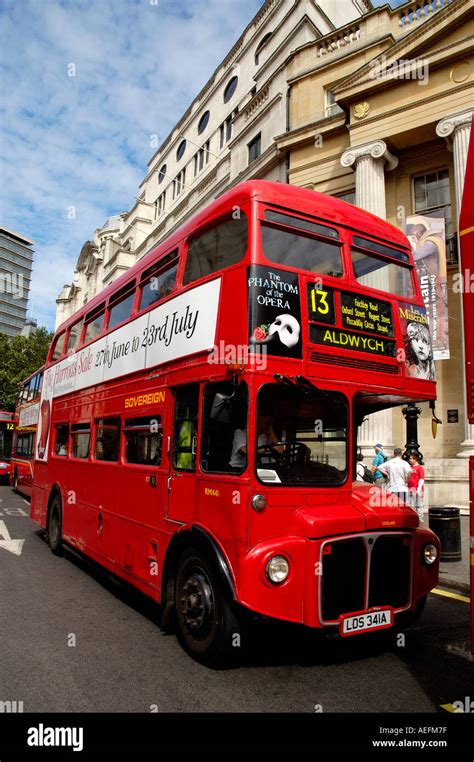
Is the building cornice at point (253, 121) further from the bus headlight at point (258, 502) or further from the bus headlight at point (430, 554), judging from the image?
the bus headlight at point (258, 502)

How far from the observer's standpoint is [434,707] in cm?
355

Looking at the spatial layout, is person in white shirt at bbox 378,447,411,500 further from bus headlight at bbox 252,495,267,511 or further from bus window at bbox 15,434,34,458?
bus window at bbox 15,434,34,458

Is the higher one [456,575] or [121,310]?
[121,310]

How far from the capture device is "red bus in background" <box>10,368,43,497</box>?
1656 centimetres

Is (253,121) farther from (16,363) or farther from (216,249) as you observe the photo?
(16,363)

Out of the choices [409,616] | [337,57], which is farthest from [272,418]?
[337,57]

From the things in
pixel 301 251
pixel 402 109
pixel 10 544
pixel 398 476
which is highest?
pixel 402 109

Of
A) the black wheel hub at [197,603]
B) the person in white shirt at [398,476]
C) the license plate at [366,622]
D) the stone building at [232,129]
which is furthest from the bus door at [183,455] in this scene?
the stone building at [232,129]

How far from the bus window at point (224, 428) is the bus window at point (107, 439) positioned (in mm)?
2403

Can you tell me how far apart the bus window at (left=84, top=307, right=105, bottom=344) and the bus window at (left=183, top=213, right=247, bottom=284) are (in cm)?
294

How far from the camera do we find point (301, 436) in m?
4.32

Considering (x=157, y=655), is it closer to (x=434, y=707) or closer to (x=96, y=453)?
(x=434, y=707)

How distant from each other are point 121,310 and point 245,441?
3781mm

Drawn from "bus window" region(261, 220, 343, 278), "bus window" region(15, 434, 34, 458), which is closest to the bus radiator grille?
"bus window" region(261, 220, 343, 278)
